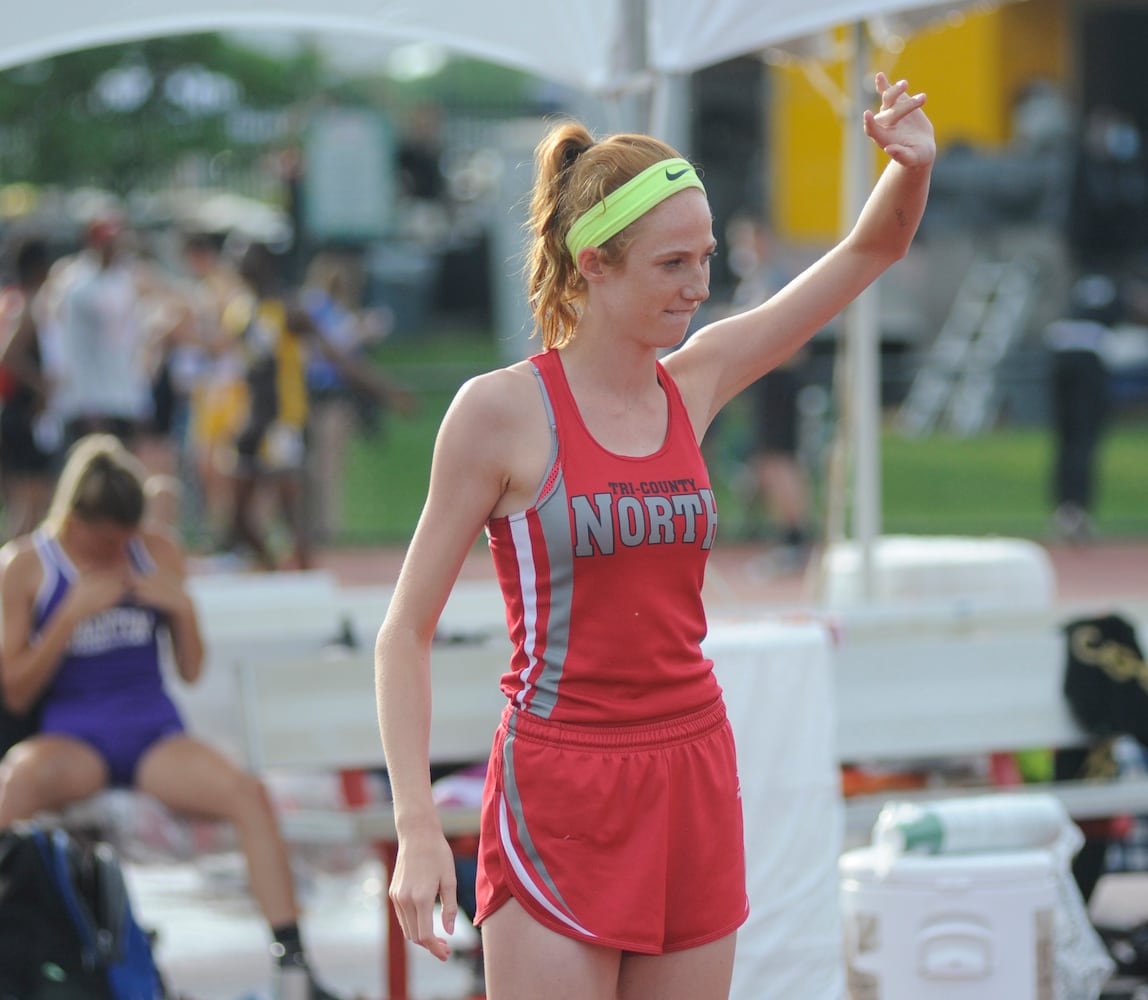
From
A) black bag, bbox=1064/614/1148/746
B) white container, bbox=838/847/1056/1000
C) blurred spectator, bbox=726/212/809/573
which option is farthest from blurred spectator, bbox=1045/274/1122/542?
white container, bbox=838/847/1056/1000

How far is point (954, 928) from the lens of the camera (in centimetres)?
454

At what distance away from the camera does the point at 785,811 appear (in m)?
4.45

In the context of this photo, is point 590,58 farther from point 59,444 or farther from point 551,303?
point 59,444

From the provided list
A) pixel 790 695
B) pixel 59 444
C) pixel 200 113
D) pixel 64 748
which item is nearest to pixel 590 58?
pixel 790 695

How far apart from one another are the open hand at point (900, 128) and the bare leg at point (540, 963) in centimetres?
125

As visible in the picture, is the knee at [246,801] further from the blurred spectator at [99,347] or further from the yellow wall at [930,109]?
the yellow wall at [930,109]

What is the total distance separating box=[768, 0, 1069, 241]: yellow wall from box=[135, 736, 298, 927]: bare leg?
17857 mm

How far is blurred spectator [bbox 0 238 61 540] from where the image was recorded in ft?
36.0

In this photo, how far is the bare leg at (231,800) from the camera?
5.10m

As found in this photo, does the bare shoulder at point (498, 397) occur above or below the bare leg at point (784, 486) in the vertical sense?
above

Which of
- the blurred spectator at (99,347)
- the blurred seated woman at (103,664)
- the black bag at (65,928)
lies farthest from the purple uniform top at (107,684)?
the blurred spectator at (99,347)

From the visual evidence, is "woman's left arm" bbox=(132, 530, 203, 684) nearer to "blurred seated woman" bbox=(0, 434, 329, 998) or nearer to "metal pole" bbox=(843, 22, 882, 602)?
"blurred seated woman" bbox=(0, 434, 329, 998)

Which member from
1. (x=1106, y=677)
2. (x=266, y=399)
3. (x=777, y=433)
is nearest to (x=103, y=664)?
(x=1106, y=677)

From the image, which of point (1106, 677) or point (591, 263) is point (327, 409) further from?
point (591, 263)
